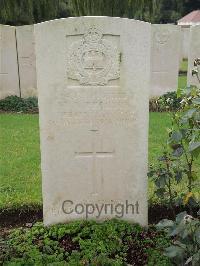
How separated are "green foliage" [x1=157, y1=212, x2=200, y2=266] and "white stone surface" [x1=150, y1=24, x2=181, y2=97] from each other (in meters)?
6.95

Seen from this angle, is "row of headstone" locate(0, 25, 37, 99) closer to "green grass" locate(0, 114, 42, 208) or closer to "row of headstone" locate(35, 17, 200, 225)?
"green grass" locate(0, 114, 42, 208)

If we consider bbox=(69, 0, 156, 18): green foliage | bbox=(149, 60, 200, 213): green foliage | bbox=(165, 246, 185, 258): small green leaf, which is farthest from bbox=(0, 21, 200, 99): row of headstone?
bbox=(165, 246, 185, 258): small green leaf

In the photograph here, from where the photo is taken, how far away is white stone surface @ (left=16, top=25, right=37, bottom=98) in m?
9.18

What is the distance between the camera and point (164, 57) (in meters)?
9.39

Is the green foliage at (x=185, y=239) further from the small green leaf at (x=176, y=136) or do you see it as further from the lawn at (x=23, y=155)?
the lawn at (x=23, y=155)

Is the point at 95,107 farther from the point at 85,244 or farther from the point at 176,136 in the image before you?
the point at 85,244

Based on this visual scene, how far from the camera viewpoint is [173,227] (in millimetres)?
2709

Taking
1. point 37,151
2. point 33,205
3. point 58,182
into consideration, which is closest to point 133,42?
point 58,182

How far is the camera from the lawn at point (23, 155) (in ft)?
14.4

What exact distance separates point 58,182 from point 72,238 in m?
0.44

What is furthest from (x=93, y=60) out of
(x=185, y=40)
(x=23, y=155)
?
(x=185, y=40)

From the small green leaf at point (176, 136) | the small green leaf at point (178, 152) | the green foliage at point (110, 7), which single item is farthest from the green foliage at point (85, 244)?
the green foliage at point (110, 7)

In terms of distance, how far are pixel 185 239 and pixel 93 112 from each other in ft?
3.80

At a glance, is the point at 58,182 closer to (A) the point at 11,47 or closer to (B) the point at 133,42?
(B) the point at 133,42
